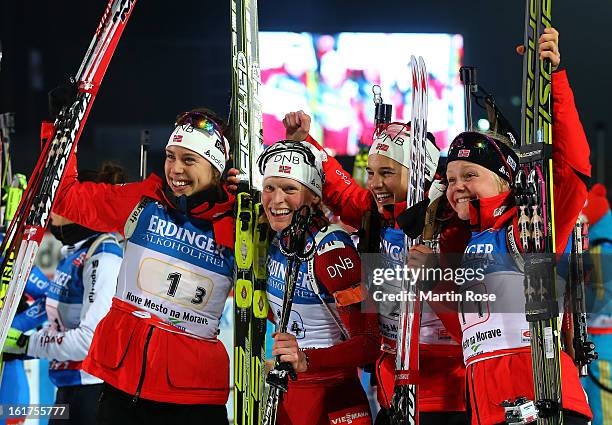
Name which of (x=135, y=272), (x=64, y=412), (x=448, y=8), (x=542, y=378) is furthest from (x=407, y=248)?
(x=448, y=8)

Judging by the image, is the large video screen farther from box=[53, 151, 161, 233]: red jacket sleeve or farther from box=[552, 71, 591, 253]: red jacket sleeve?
box=[552, 71, 591, 253]: red jacket sleeve

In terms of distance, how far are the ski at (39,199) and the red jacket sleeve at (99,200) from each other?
155mm

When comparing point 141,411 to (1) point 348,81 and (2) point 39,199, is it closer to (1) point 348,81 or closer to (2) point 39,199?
(2) point 39,199

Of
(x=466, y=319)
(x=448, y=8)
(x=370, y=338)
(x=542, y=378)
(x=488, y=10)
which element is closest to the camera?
(x=542, y=378)

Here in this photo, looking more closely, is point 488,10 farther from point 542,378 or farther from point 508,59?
point 542,378

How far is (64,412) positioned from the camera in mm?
4273

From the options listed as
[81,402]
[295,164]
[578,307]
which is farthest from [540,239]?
[81,402]

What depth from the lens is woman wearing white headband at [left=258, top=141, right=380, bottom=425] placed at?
10.1 feet

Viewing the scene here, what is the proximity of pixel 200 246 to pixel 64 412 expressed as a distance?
1.33 m

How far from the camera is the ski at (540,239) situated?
266cm

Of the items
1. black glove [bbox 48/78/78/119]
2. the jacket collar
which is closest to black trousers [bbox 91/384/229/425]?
black glove [bbox 48/78/78/119]

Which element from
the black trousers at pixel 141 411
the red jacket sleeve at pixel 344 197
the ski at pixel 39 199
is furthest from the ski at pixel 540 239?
the ski at pixel 39 199

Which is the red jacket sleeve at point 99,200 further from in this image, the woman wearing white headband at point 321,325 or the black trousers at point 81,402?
the black trousers at point 81,402

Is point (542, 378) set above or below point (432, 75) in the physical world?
below
